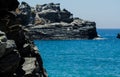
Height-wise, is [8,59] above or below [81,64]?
above

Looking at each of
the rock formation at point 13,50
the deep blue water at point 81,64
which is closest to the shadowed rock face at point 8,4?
the rock formation at point 13,50

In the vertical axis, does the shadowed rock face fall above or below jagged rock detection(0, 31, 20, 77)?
above

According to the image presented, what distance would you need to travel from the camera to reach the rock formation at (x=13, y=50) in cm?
2262

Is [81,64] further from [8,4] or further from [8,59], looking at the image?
[8,59]

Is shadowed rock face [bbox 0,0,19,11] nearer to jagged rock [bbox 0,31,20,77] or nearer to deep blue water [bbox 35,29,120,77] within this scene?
jagged rock [bbox 0,31,20,77]

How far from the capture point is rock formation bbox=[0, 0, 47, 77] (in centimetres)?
2262

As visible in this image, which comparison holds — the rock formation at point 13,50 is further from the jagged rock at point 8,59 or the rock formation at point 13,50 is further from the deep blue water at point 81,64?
the deep blue water at point 81,64

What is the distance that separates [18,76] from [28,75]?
693 mm

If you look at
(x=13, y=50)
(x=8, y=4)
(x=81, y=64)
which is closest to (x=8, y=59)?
(x=13, y=50)

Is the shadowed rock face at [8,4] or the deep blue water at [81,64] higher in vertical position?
the shadowed rock face at [8,4]

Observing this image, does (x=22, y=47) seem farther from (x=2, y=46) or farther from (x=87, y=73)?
(x=87, y=73)

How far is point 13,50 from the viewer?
23.5 meters

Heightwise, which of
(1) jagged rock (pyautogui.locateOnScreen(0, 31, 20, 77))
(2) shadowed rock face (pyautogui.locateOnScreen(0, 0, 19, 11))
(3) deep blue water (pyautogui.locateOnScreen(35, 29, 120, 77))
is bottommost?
(3) deep blue water (pyautogui.locateOnScreen(35, 29, 120, 77))

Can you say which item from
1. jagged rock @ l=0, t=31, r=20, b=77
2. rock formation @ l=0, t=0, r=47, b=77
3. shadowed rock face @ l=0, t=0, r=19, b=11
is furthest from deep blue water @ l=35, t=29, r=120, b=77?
jagged rock @ l=0, t=31, r=20, b=77
